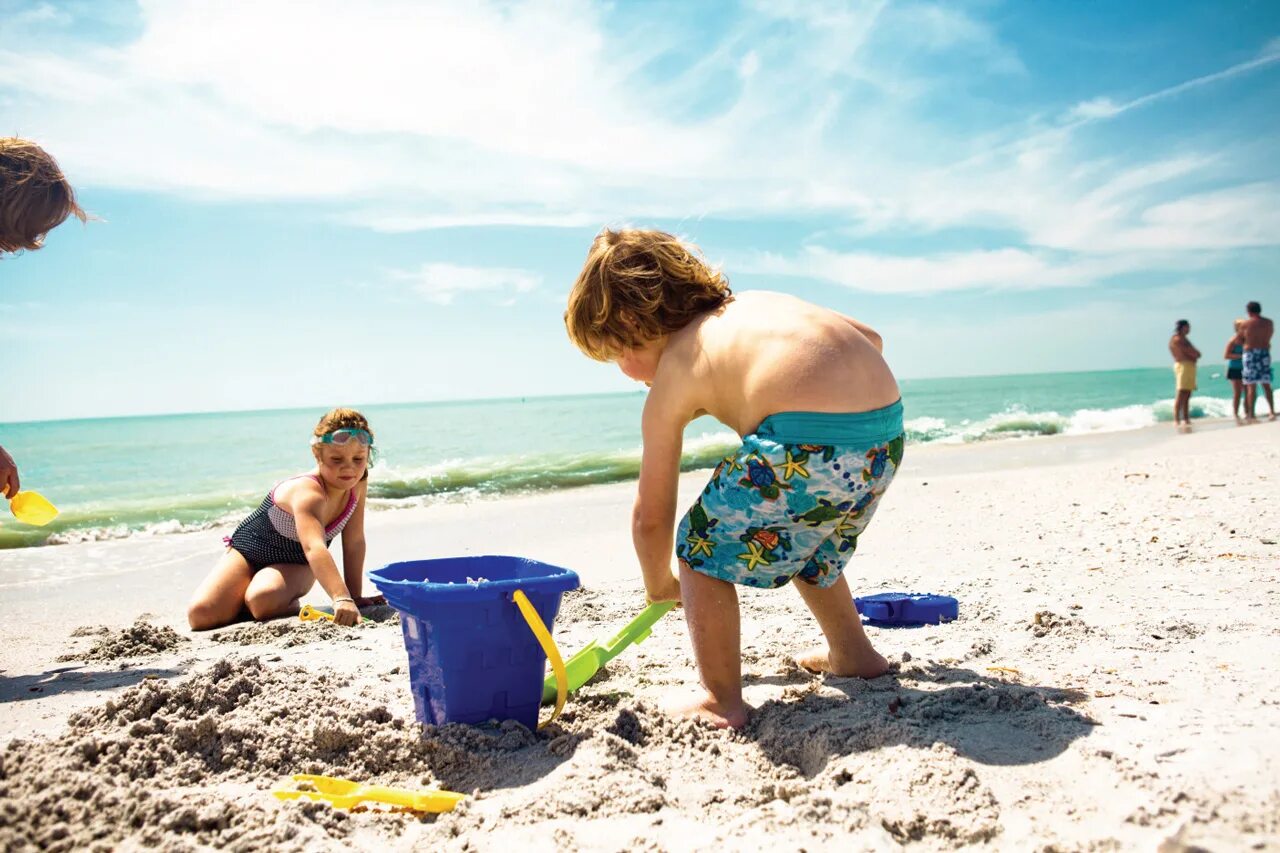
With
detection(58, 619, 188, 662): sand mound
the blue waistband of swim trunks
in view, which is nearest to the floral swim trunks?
the blue waistband of swim trunks

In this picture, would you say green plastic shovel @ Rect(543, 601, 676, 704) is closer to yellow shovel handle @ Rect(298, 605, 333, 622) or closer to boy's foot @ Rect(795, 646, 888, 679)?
boy's foot @ Rect(795, 646, 888, 679)

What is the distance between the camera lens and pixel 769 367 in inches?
86.4

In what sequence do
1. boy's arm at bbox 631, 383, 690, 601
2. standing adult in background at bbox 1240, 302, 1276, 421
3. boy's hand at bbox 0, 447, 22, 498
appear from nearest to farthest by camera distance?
boy's arm at bbox 631, 383, 690, 601, boy's hand at bbox 0, 447, 22, 498, standing adult in background at bbox 1240, 302, 1276, 421

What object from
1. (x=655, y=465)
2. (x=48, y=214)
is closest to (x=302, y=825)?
(x=655, y=465)

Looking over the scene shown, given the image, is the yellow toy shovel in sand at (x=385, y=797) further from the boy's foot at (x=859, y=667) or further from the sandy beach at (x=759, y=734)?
the boy's foot at (x=859, y=667)

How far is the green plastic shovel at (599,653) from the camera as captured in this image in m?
2.54

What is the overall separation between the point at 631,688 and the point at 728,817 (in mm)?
934

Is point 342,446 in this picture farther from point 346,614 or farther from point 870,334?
point 870,334

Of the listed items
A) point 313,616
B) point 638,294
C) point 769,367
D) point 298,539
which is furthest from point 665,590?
point 298,539

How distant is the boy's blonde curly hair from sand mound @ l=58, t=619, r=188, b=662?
7.42ft

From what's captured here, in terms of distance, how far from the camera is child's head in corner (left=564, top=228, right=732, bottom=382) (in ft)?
8.07

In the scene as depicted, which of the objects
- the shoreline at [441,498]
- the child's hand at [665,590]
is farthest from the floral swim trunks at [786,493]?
the shoreline at [441,498]

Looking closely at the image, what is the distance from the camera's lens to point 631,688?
104 inches

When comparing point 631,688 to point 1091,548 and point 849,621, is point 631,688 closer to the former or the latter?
point 849,621
